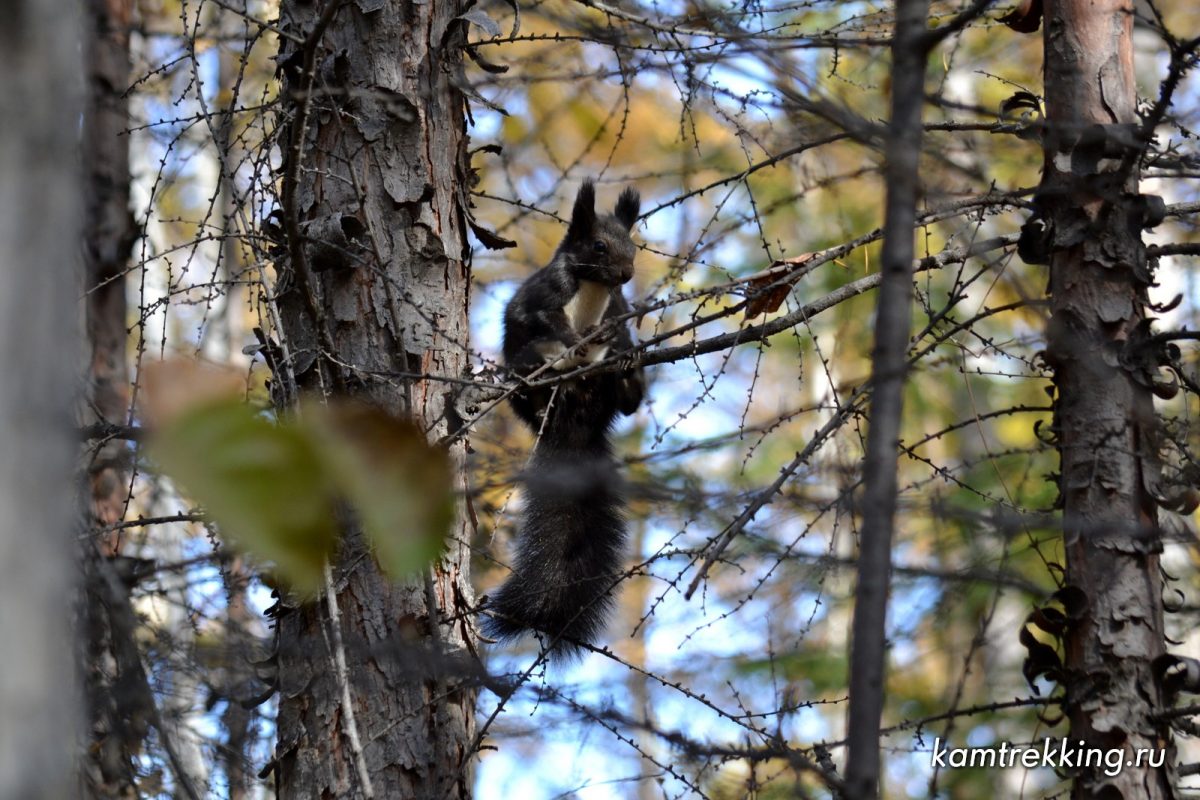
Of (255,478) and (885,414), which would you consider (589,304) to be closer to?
(885,414)

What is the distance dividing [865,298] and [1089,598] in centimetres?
762

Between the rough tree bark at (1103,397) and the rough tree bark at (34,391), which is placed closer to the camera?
the rough tree bark at (34,391)

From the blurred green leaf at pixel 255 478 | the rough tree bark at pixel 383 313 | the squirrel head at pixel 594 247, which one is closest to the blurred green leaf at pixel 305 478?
the blurred green leaf at pixel 255 478

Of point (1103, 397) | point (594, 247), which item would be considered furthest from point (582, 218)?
point (1103, 397)

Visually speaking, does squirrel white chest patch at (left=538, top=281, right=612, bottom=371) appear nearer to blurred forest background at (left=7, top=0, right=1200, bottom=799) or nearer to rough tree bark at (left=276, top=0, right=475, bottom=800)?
blurred forest background at (left=7, top=0, right=1200, bottom=799)

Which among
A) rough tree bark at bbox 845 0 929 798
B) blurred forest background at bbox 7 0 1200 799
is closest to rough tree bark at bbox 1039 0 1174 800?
blurred forest background at bbox 7 0 1200 799

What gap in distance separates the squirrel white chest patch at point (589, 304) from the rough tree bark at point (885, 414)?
2821mm

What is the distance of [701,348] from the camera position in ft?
8.21

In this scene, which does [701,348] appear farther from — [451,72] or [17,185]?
[17,185]

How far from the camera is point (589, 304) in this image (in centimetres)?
439

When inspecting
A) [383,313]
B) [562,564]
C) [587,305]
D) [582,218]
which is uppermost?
[582,218]

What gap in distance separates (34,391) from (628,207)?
3854 millimetres

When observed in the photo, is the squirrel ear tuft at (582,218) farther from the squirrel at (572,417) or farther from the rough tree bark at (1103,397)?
the rough tree bark at (1103,397)

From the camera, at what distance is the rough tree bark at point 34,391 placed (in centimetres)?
80
